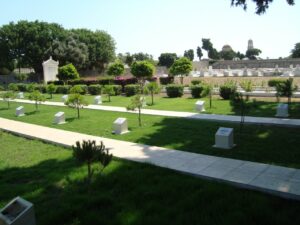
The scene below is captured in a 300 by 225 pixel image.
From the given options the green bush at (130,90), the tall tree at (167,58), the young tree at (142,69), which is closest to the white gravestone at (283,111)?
the green bush at (130,90)

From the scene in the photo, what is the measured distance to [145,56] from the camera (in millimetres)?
75438

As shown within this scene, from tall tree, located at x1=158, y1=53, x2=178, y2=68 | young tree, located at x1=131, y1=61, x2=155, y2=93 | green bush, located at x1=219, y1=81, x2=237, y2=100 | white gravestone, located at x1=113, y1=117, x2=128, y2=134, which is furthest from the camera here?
tall tree, located at x1=158, y1=53, x2=178, y2=68

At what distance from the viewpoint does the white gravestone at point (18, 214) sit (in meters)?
3.74

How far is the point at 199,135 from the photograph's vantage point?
9805mm

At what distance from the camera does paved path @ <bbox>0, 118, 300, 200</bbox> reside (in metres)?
5.46

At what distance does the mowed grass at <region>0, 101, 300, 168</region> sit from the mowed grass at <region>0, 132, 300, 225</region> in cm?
196

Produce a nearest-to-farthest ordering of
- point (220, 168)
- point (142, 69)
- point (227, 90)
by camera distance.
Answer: point (220, 168), point (227, 90), point (142, 69)

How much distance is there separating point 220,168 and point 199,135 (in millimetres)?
3254

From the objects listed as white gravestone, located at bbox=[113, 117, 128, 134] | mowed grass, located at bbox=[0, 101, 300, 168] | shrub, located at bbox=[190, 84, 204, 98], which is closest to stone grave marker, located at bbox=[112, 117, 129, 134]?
white gravestone, located at bbox=[113, 117, 128, 134]

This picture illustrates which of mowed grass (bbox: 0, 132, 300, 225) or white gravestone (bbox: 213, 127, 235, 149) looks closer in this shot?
mowed grass (bbox: 0, 132, 300, 225)

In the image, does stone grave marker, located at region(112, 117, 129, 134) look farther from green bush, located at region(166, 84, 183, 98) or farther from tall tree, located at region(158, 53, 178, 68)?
tall tree, located at region(158, 53, 178, 68)

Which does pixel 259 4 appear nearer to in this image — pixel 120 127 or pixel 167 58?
pixel 120 127

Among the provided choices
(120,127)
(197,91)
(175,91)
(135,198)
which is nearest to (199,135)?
(120,127)

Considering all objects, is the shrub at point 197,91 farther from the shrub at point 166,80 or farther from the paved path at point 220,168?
the paved path at point 220,168
